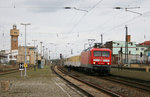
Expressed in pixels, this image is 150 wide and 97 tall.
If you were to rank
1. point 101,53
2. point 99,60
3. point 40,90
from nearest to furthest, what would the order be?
1. point 40,90
2. point 99,60
3. point 101,53

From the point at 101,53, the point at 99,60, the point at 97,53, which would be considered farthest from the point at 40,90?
the point at 101,53

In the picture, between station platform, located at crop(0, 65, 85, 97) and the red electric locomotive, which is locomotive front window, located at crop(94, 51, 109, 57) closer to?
the red electric locomotive

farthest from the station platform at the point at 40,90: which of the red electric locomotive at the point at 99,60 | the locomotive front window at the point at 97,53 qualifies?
the locomotive front window at the point at 97,53

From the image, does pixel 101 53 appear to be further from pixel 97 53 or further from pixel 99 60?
pixel 99 60

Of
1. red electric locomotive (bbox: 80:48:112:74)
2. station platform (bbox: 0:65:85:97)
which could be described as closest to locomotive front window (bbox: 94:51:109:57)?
red electric locomotive (bbox: 80:48:112:74)

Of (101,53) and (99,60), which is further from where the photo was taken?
(101,53)

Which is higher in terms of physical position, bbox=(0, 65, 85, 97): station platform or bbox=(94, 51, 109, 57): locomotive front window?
bbox=(94, 51, 109, 57): locomotive front window

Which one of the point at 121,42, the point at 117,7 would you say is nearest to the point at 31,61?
the point at 121,42

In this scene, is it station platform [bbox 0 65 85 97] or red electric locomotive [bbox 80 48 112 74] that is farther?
red electric locomotive [bbox 80 48 112 74]

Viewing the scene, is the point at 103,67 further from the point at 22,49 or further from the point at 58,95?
the point at 22,49

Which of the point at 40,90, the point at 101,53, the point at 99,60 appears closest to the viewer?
the point at 40,90

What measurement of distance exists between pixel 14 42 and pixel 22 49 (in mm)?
25423

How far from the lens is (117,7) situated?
2081 cm

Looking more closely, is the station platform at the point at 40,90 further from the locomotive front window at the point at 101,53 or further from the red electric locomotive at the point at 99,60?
the locomotive front window at the point at 101,53
